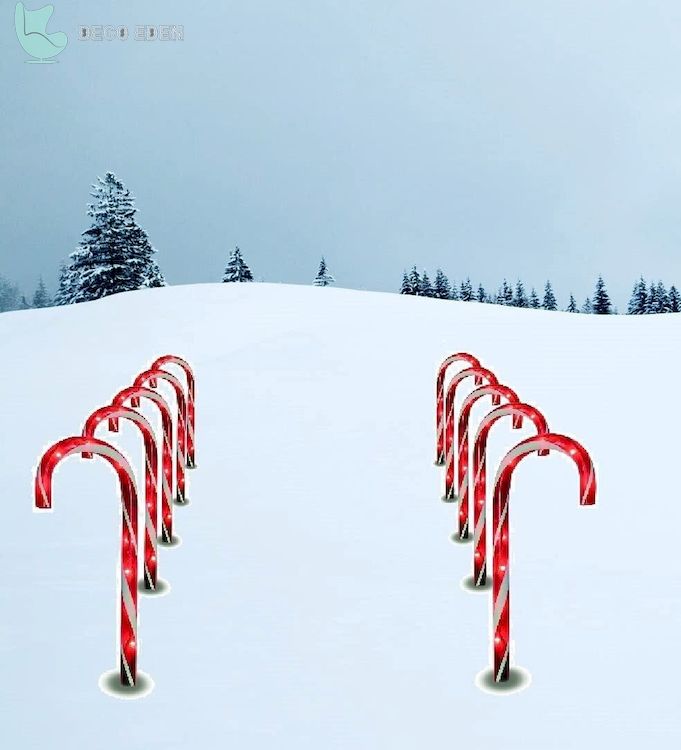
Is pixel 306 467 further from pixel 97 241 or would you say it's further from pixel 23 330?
pixel 97 241

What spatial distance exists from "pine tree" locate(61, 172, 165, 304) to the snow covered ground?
103ft

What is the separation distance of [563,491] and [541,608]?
2559 millimetres

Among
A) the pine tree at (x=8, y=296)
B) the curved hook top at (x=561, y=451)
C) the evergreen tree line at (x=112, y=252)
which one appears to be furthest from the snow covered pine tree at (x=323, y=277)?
the pine tree at (x=8, y=296)

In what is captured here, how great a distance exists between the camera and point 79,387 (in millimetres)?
13016

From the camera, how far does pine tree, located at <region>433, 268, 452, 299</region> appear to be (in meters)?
60.4

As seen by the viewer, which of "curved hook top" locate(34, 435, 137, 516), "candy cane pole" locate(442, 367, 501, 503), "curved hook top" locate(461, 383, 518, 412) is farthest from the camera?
"candy cane pole" locate(442, 367, 501, 503)

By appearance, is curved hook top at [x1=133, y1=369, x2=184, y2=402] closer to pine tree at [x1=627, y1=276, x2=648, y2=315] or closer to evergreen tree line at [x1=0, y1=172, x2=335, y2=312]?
evergreen tree line at [x1=0, y1=172, x2=335, y2=312]

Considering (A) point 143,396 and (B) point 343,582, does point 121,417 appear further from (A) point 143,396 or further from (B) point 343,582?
(B) point 343,582

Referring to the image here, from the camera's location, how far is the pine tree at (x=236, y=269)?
49.7m

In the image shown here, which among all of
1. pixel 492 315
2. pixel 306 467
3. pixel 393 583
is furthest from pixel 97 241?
pixel 393 583

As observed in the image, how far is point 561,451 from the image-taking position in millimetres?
4473

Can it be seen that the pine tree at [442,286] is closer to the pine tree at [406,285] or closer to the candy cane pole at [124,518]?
the pine tree at [406,285]

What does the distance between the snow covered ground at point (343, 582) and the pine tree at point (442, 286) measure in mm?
47651

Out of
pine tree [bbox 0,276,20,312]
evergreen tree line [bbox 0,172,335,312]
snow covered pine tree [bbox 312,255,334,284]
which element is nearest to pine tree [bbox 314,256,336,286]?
snow covered pine tree [bbox 312,255,334,284]
